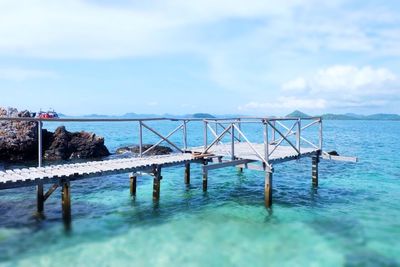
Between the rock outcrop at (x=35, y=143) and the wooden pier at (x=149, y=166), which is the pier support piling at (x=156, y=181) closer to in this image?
the wooden pier at (x=149, y=166)

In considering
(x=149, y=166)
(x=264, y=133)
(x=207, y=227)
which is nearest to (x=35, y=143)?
(x=149, y=166)

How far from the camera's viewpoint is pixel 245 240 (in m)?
11.4

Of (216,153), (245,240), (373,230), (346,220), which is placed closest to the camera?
(245,240)

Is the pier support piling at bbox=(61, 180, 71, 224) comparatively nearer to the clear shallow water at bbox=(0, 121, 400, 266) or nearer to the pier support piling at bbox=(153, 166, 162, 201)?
the clear shallow water at bbox=(0, 121, 400, 266)

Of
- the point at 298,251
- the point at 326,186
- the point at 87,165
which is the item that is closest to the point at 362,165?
the point at 326,186

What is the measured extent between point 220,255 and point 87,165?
6.04 m

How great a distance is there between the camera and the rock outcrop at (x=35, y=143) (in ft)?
86.1

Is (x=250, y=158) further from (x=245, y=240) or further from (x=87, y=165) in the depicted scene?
(x=87, y=165)

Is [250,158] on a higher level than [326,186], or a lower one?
higher

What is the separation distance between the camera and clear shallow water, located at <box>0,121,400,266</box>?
10.2m

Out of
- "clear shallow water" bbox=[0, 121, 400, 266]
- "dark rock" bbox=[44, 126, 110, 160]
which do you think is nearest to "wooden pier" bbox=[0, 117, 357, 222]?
"clear shallow water" bbox=[0, 121, 400, 266]

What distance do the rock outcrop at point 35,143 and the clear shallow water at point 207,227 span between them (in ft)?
32.9

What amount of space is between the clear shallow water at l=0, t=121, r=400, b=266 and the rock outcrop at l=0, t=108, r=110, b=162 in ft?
32.9

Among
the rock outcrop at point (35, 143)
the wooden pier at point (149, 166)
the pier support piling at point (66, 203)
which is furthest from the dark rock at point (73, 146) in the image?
the pier support piling at point (66, 203)
